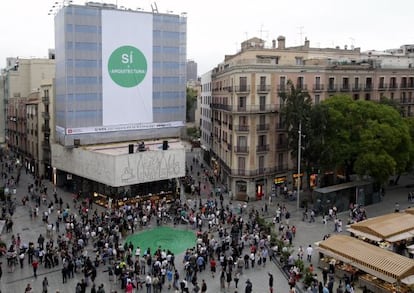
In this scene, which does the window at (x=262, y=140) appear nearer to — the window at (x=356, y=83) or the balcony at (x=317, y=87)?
the balcony at (x=317, y=87)

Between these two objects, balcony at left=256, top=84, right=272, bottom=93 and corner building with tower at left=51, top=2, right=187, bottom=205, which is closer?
corner building with tower at left=51, top=2, right=187, bottom=205

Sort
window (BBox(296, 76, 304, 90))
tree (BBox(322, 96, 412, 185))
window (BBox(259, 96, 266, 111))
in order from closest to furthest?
tree (BBox(322, 96, 412, 185))
window (BBox(259, 96, 266, 111))
window (BBox(296, 76, 304, 90))

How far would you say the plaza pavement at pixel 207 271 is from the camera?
3041cm

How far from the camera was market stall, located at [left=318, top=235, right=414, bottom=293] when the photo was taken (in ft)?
93.2

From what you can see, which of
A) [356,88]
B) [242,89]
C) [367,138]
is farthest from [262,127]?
[356,88]

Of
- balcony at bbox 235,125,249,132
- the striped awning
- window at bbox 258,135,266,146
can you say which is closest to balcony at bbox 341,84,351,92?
window at bbox 258,135,266,146

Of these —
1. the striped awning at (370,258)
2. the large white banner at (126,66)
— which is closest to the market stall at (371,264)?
the striped awning at (370,258)

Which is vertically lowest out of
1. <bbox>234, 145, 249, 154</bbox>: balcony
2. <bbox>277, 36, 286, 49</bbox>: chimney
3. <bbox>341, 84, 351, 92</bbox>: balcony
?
<bbox>234, 145, 249, 154</bbox>: balcony

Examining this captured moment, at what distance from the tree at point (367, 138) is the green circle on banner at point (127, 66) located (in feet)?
73.2

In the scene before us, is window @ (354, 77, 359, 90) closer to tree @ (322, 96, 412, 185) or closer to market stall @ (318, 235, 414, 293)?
tree @ (322, 96, 412, 185)

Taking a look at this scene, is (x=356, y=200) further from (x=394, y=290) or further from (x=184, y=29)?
(x=184, y=29)

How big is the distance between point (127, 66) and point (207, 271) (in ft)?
104

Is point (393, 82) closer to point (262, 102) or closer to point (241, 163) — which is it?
point (262, 102)

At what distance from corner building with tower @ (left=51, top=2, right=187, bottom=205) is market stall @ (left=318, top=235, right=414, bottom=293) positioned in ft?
81.0
